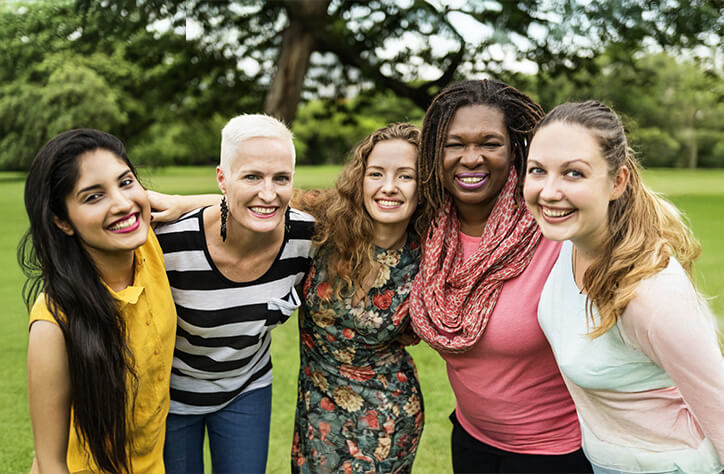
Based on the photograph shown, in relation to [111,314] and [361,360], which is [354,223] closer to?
[361,360]

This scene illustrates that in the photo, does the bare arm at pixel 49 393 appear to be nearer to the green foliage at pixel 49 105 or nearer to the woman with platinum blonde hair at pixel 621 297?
the woman with platinum blonde hair at pixel 621 297

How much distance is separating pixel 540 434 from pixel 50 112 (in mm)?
14991

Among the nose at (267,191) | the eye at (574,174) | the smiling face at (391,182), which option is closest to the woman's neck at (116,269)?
the nose at (267,191)

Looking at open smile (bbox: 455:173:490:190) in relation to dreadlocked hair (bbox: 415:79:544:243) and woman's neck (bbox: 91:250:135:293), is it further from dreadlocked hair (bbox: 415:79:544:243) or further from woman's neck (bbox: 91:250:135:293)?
woman's neck (bbox: 91:250:135:293)

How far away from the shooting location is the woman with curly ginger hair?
2744mm

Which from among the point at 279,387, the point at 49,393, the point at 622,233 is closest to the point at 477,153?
the point at 622,233

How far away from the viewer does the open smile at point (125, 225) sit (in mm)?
2141

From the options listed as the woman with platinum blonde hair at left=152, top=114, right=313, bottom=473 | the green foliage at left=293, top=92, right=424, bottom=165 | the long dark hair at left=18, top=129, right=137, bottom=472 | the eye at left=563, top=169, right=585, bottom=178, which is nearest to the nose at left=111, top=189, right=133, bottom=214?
the long dark hair at left=18, top=129, right=137, bottom=472

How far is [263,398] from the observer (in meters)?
2.89

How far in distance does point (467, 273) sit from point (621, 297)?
31.5 inches

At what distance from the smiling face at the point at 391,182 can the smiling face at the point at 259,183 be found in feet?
1.39

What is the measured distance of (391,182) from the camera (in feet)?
9.00

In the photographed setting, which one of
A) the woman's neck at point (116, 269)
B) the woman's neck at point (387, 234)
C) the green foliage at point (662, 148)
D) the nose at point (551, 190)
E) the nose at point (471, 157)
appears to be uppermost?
the green foliage at point (662, 148)

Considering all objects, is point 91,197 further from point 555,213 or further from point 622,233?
point 622,233
